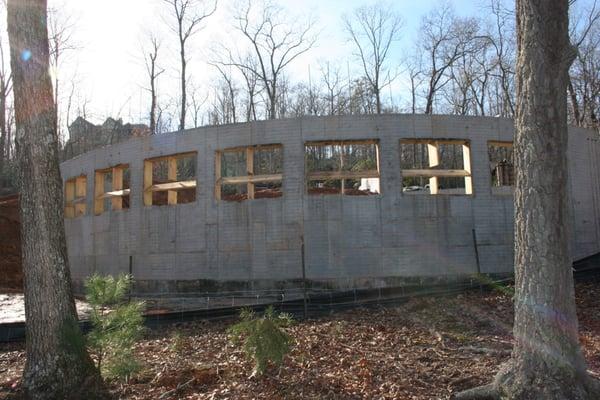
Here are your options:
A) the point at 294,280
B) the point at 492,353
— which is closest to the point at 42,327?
the point at 492,353

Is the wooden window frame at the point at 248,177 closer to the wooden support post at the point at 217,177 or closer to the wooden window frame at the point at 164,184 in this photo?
the wooden support post at the point at 217,177

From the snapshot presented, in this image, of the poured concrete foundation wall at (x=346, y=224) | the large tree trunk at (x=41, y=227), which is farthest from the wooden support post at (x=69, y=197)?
the large tree trunk at (x=41, y=227)

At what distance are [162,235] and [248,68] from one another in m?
24.2

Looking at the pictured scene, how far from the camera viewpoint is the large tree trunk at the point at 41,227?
4.74m

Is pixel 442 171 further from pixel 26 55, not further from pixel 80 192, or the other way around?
pixel 80 192

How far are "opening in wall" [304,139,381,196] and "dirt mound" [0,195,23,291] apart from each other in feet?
36.6

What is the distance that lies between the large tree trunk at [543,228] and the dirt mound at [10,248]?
55.3 ft

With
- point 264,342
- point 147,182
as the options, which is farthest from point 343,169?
point 264,342

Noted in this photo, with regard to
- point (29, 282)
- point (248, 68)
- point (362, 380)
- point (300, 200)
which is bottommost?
point (362, 380)

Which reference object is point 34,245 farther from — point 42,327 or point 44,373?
point 44,373

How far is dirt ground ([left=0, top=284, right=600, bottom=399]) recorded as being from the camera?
4613 mm

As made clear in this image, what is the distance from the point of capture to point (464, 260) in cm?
1052

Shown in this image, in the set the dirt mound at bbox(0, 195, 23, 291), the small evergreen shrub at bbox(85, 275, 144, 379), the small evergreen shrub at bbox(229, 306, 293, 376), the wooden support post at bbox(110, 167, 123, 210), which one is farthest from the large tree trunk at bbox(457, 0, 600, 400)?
the dirt mound at bbox(0, 195, 23, 291)

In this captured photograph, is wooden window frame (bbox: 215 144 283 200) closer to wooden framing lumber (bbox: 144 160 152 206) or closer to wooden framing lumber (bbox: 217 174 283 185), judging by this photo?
wooden framing lumber (bbox: 217 174 283 185)
